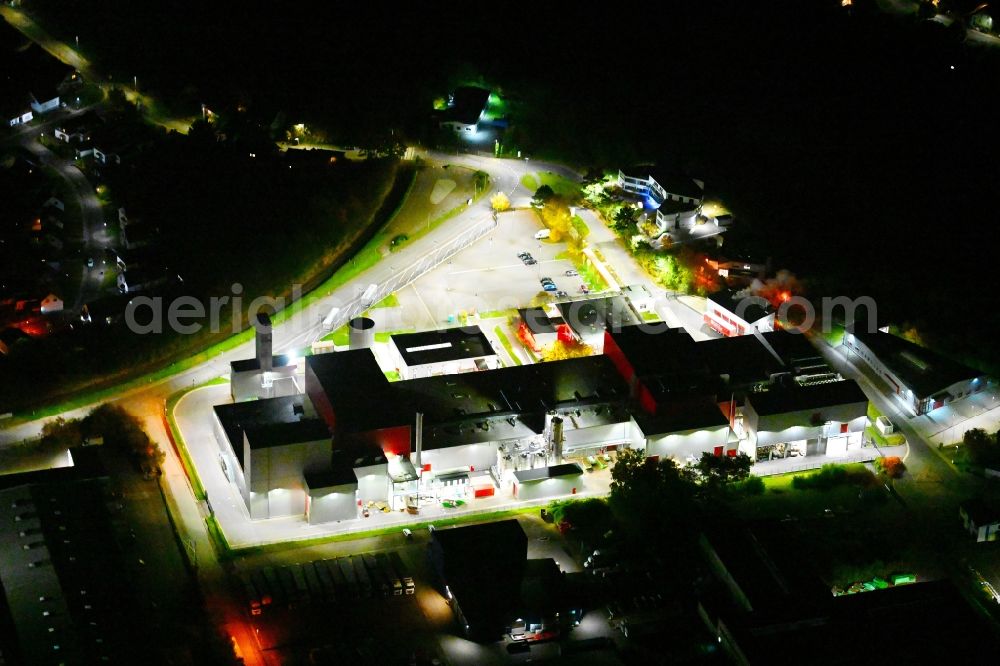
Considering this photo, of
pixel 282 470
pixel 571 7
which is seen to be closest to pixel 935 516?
pixel 282 470

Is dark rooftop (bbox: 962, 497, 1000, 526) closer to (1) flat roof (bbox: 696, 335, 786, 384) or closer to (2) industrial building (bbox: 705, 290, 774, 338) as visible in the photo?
(1) flat roof (bbox: 696, 335, 786, 384)

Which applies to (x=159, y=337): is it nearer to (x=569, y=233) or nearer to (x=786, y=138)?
(x=569, y=233)

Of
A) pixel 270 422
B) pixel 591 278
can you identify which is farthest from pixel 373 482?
pixel 591 278

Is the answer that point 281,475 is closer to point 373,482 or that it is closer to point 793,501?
point 373,482

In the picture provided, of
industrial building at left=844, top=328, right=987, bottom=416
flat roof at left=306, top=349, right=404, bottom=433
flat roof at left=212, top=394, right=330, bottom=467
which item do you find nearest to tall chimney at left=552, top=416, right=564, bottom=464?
flat roof at left=306, top=349, right=404, bottom=433

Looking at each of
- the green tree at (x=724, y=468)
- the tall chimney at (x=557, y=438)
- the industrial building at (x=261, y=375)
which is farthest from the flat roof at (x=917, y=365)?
the industrial building at (x=261, y=375)
